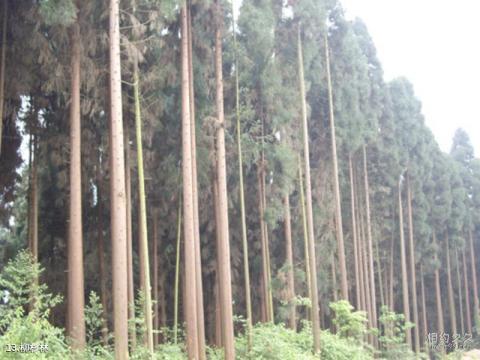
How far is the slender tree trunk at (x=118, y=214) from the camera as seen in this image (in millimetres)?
9797

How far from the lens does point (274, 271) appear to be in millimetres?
23953

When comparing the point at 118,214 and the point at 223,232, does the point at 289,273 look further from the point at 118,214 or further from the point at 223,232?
the point at 118,214

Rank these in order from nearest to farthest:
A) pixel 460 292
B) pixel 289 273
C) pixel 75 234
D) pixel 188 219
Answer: pixel 75 234 < pixel 188 219 < pixel 289 273 < pixel 460 292

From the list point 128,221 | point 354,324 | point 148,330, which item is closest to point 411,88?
point 354,324

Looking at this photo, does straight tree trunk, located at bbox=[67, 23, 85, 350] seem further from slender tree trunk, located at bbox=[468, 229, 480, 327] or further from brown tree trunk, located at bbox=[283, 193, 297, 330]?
slender tree trunk, located at bbox=[468, 229, 480, 327]

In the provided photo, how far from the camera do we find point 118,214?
10164 mm

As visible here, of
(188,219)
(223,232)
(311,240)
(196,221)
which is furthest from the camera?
(311,240)

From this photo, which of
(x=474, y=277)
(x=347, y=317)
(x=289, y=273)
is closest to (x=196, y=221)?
(x=289, y=273)

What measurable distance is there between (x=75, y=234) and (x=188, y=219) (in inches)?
116

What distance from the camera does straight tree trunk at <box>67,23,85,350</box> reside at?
11062mm

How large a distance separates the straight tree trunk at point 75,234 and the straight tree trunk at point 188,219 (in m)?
2.69

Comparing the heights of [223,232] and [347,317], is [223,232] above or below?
above

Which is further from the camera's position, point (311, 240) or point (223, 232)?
point (311, 240)

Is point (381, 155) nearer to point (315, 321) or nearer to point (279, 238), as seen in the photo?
point (279, 238)
